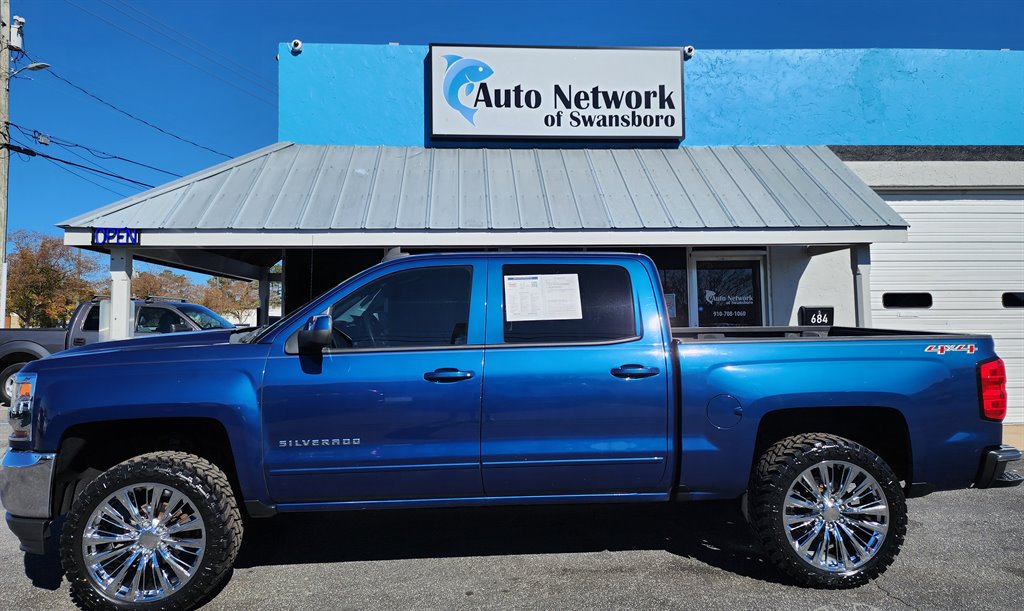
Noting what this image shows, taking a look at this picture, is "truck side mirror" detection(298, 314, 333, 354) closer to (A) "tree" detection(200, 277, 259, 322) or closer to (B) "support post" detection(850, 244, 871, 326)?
(B) "support post" detection(850, 244, 871, 326)

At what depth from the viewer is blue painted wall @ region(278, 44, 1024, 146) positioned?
30.0 ft

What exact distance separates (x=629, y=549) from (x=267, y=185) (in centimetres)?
646

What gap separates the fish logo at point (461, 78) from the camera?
29.5 ft

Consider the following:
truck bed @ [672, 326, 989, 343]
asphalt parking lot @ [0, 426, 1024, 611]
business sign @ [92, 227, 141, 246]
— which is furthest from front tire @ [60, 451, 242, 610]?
business sign @ [92, 227, 141, 246]

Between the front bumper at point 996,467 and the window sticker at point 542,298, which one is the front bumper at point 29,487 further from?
the front bumper at point 996,467

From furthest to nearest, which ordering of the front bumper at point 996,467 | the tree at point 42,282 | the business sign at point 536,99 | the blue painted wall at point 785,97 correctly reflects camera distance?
the tree at point 42,282 < the blue painted wall at point 785,97 < the business sign at point 536,99 < the front bumper at point 996,467

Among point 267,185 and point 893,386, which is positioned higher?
point 267,185

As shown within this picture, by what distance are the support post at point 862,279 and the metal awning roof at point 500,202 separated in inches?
17.3

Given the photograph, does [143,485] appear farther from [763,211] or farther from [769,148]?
[769,148]

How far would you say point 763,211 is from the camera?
7398 mm

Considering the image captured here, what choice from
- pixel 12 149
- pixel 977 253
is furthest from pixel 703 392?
pixel 12 149

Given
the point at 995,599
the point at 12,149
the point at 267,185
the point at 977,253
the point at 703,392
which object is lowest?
the point at 995,599

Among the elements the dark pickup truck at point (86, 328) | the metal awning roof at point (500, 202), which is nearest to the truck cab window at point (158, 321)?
the dark pickup truck at point (86, 328)

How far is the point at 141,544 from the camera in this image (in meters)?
3.21
